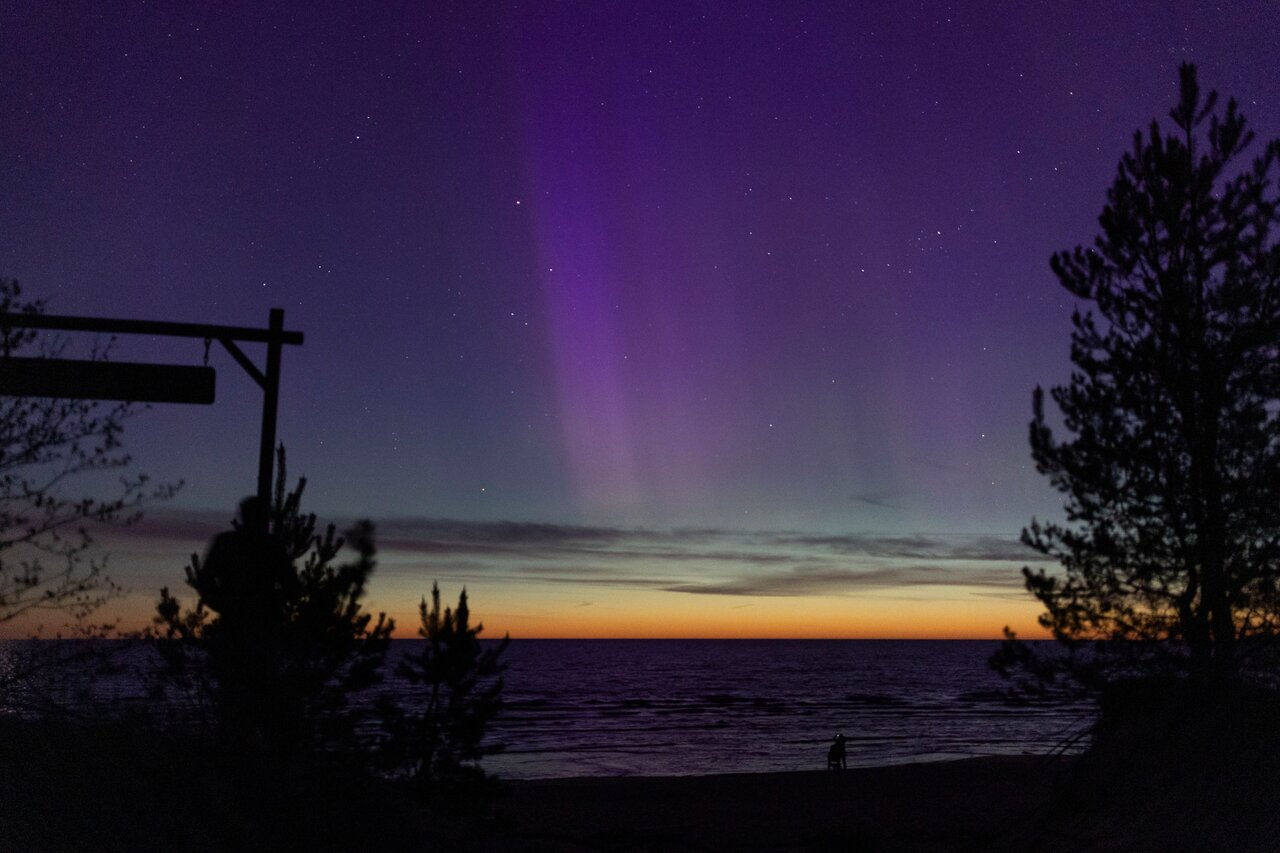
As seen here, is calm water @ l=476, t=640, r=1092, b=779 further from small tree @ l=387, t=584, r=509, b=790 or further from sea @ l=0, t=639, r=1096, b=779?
small tree @ l=387, t=584, r=509, b=790

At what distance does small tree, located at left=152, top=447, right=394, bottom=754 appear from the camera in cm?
684

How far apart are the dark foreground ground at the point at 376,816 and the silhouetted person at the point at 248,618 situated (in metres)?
0.49

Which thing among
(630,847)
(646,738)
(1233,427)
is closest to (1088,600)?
(1233,427)

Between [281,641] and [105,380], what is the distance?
7.68ft

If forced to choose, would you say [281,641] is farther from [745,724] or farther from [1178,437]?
[745,724]

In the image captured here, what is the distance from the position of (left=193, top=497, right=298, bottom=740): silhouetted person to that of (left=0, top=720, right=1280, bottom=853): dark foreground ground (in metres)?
0.49

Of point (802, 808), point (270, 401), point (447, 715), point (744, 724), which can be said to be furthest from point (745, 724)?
point (270, 401)

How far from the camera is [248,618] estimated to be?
747 cm

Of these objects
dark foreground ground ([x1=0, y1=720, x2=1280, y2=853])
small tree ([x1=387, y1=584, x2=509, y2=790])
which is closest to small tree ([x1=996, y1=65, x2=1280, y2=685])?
dark foreground ground ([x1=0, y1=720, x2=1280, y2=853])

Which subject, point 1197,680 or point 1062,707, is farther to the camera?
point 1062,707

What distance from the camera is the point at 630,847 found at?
39.7ft

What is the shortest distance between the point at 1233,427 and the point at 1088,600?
2.89 meters

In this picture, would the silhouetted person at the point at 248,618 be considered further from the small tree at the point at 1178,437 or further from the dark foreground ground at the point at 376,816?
the small tree at the point at 1178,437

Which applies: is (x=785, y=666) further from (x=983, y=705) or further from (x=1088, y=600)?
(x=1088, y=600)
